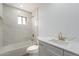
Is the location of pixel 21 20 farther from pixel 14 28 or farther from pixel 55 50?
pixel 55 50

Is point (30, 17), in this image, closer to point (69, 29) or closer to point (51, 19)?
point (51, 19)

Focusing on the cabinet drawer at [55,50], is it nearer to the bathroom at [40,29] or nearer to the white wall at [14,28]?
the bathroom at [40,29]

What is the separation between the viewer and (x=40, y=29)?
10.4 feet

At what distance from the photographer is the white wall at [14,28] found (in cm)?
326

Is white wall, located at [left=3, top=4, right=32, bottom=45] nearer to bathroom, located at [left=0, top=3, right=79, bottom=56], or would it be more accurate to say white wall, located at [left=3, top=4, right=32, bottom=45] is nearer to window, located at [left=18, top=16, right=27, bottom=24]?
bathroom, located at [left=0, top=3, right=79, bottom=56]

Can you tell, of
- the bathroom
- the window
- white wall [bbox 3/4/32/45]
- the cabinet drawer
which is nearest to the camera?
the cabinet drawer

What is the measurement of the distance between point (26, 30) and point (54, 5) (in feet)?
6.87

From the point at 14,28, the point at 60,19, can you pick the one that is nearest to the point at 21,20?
the point at 14,28

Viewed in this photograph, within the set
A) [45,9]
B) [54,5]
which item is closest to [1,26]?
[45,9]

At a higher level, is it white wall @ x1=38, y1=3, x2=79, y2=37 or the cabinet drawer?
white wall @ x1=38, y1=3, x2=79, y2=37

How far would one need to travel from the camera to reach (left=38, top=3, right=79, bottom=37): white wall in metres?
1.68

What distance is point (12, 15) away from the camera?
348cm

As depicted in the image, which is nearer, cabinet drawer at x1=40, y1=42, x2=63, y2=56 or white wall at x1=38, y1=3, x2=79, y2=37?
cabinet drawer at x1=40, y1=42, x2=63, y2=56

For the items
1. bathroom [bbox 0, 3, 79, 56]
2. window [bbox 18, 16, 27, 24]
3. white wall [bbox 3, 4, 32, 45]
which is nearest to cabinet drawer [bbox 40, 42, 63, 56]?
bathroom [bbox 0, 3, 79, 56]
